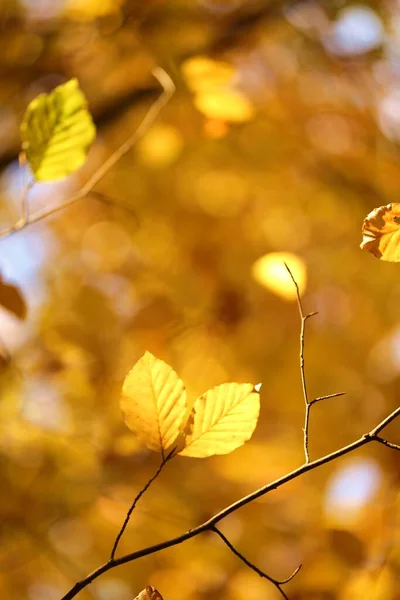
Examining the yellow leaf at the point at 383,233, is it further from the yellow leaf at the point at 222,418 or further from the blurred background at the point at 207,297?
the blurred background at the point at 207,297

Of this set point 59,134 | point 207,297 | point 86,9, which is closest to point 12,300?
point 59,134

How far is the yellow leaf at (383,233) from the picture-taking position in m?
0.36

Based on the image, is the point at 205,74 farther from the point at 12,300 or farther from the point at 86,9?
the point at 12,300

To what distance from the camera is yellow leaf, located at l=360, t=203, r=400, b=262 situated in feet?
1.19

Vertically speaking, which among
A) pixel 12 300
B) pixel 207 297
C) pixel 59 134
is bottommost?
pixel 207 297

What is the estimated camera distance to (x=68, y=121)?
0.53 meters

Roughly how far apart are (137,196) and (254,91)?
1.75 feet

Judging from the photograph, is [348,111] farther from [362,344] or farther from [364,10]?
[362,344]

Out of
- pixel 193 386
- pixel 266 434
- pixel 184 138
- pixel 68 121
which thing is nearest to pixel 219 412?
pixel 68 121

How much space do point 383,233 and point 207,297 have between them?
1.06 metres

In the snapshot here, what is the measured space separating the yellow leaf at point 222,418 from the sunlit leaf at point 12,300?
297 mm

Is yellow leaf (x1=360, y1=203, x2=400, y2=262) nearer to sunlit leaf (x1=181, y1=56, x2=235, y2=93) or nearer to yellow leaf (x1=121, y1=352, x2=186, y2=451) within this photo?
yellow leaf (x1=121, y1=352, x2=186, y2=451)

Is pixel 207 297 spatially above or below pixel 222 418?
below

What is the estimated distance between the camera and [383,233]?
37cm
